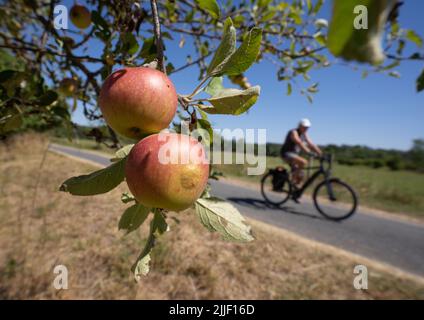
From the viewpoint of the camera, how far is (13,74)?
1.17 m

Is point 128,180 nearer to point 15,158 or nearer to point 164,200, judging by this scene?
point 164,200

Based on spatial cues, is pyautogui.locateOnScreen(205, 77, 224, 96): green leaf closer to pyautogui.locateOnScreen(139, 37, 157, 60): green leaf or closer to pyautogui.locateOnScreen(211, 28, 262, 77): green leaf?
pyautogui.locateOnScreen(211, 28, 262, 77): green leaf

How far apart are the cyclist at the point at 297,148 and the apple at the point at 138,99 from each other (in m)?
5.69

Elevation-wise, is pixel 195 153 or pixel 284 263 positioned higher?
pixel 195 153

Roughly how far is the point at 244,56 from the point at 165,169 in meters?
0.27

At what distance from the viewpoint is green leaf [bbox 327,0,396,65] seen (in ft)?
Answer: 0.44

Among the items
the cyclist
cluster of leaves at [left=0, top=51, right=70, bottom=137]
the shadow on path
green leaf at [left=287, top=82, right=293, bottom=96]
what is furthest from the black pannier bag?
cluster of leaves at [left=0, top=51, right=70, bottom=137]

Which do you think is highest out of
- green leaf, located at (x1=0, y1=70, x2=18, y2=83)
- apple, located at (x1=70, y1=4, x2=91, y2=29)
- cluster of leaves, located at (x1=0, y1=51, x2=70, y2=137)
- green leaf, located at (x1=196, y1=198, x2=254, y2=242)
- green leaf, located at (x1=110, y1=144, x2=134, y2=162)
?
apple, located at (x1=70, y1=4, x2=91, y2=29)

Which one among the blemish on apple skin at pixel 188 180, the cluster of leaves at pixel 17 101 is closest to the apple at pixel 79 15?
the cluster of leaves at pixel 17 101

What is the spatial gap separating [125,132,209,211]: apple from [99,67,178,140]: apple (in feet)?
0.15

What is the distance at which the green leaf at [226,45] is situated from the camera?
0.60m

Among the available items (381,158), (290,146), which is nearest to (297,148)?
(290,146)
